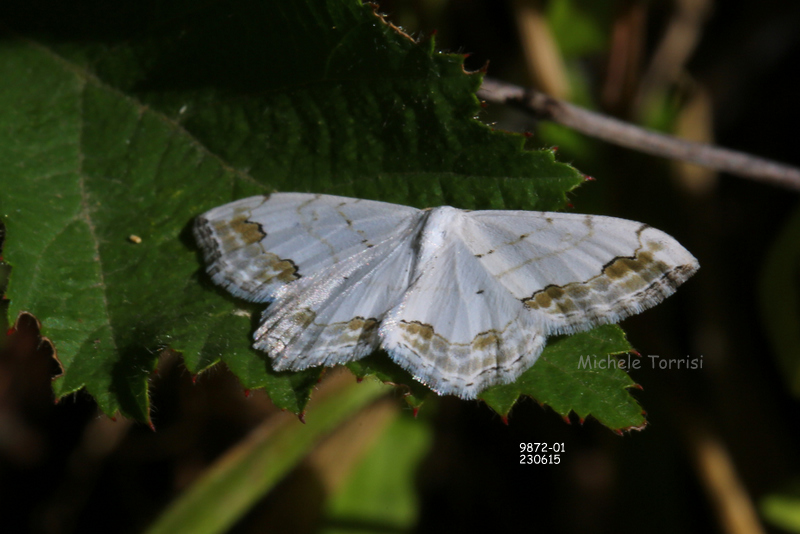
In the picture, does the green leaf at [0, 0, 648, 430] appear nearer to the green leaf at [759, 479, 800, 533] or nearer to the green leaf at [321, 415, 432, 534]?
the green leaf at [321, 415, 432, 534]

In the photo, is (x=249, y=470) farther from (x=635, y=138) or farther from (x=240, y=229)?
(x=635, y=138)

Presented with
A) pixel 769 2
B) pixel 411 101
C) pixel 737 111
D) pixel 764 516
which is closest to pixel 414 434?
pixel 764 516

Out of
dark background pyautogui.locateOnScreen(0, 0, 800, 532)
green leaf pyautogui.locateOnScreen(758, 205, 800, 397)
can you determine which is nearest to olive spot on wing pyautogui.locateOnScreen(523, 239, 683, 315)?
dark background pyautogui.locateOnScreen(0, 0, 800, 532)

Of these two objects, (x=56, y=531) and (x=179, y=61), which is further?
(x=56, y=531)

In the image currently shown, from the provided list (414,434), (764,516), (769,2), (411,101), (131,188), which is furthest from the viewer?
(769,2)

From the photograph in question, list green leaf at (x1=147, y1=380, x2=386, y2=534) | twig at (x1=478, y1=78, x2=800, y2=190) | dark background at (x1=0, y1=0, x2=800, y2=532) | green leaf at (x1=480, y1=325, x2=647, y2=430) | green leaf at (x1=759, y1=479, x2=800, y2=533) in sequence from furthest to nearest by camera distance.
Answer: dark background at (x1=0, y1=0, x2=800, y2=532), green leaf at (x1=759, y1=479, x2=800, y2=533), green leaf at (x1=147, y1=380, x2=386, y2=534), twig at (x1=478, y1=78, x2=800, y2=190), green leaf at (x1=480, y1=325, x2=647, y2=430)

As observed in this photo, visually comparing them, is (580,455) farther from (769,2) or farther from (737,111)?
(769,2)
